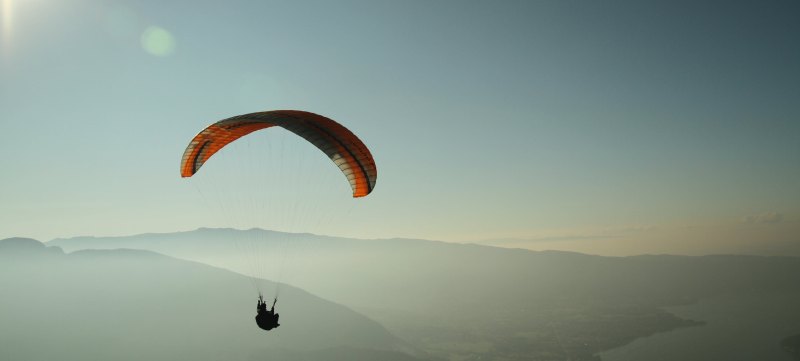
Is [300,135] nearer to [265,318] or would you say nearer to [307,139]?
[307,139]

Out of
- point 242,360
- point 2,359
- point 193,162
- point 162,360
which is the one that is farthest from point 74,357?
point 193,162

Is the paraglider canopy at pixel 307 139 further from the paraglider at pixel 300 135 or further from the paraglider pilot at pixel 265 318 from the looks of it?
the paraglider pilot at pixel 265 318

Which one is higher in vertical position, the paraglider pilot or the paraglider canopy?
the paraglider canopy

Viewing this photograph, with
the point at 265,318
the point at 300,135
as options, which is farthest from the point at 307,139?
the point at 265,318

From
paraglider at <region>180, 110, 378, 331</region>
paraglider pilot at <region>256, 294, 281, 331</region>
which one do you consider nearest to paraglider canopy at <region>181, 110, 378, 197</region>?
paraglider at <region>180, 110, 378, 331</region>

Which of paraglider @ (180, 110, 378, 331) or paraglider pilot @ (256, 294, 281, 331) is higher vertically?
paraglider @ (180, 110, 378, 331)

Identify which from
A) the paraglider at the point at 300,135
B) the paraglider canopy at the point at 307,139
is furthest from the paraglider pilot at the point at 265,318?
the paraglider canopy at the point at 307,139

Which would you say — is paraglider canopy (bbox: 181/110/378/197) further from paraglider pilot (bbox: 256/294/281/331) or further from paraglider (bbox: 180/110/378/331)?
paraglider pilot (bbox: 256/294/281/331)

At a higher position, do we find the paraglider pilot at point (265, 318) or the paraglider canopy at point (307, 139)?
the paraglider canopy at point (307, 139)
